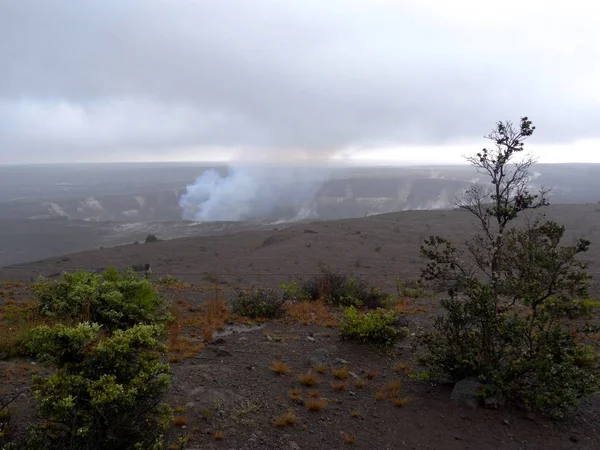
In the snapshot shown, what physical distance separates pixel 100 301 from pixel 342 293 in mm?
4870

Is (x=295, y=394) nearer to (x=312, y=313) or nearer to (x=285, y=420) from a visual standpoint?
(x=285, y=420)

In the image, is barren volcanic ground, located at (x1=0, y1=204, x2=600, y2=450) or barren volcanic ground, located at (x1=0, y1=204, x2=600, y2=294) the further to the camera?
barren volcanic ground, located at (x1=0, y1=204, x2=600, y2=294)

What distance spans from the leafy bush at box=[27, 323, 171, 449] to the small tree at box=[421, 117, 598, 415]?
3028 millimetres

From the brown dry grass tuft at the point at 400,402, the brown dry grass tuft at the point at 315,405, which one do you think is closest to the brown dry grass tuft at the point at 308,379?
the brown dry grass tuft at the point at 315,405

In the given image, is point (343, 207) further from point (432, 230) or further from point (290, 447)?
point (290, 447)

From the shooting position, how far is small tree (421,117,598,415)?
406 cm

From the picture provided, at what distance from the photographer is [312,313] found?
26.4ft

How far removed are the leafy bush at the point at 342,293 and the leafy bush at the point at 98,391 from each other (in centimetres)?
591

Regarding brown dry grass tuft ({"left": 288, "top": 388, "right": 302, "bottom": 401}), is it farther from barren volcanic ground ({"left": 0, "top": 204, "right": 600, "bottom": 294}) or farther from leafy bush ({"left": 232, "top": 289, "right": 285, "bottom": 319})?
barren volcanic ground ({"left": 0, "top": 204, "right": 600, "bottom": 294})

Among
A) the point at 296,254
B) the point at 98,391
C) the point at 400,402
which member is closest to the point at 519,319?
the point at 400,402

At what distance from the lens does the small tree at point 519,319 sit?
406cm

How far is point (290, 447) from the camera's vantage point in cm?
369

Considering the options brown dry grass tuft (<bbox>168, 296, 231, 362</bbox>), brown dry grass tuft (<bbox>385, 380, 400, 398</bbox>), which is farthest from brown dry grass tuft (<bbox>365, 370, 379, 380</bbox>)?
brown dry grass tuft (<bbox>168, 296, 231, 362</bbox>)

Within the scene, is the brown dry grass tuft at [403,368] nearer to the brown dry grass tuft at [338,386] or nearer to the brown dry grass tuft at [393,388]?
the brown dry grass tuft at [393,388]
